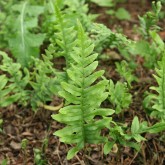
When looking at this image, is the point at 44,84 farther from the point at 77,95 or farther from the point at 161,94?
the point at 161,94

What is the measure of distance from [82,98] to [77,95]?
4 centimetres

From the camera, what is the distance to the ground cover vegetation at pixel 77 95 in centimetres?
204

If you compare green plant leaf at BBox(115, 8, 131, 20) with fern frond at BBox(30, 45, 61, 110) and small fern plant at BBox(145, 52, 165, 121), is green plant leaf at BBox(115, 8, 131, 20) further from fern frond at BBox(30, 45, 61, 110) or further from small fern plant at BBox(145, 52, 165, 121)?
small fern plant at BBox(145, 52, 165, 121)

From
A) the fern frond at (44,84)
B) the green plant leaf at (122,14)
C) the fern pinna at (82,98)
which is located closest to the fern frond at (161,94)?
the fern pinna at (82,98)

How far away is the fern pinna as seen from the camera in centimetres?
195

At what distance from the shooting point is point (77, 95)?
201cm

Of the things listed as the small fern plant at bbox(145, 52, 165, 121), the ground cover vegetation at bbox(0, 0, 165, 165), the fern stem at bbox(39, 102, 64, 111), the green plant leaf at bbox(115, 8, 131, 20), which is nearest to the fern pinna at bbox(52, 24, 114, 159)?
the ground cover vegetation at bbox(0, 0, 165, 165)

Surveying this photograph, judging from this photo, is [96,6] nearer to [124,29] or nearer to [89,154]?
[124,29]

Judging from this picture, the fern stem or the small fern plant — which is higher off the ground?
the small fern plant

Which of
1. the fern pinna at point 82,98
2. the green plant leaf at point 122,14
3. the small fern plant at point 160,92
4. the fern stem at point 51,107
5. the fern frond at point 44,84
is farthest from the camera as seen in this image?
the green plant leaf at point 122,14

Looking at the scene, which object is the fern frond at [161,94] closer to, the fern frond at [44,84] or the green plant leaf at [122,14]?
the fern frond at [44,84]

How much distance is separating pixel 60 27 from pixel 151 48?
0.83 metres

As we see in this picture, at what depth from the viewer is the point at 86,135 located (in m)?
2.15

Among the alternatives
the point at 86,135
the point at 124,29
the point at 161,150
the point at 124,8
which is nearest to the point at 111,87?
the point at 86,135
